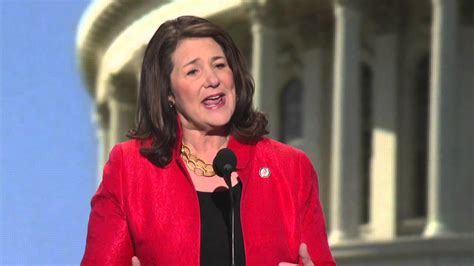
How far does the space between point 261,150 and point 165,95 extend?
42cm

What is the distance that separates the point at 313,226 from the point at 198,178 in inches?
18.0

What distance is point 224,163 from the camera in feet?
21.4

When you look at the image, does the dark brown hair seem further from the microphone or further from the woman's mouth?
the microphone

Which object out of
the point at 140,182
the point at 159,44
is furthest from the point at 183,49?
the point at 140,182

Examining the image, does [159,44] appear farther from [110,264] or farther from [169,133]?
[110,264]

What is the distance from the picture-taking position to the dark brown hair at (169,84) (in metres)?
6.78

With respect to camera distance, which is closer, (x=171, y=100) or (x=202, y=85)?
(x=202, y=85)

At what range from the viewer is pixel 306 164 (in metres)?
6.75

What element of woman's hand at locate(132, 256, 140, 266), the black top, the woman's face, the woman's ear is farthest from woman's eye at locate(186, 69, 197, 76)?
woman's hand at locate(132, 256, 140, 266)

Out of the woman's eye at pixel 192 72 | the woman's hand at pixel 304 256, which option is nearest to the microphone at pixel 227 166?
the woman's hand at pixel 304 256

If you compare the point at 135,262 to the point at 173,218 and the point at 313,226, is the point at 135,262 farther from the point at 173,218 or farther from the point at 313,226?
the point at 313,226

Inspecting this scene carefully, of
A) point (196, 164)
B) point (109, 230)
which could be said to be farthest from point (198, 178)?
point (109, 230)

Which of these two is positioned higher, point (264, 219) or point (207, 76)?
point (207, 76)

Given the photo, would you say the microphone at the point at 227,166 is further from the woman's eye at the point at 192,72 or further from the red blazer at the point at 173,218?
the woman's eye at the point at 192,72
